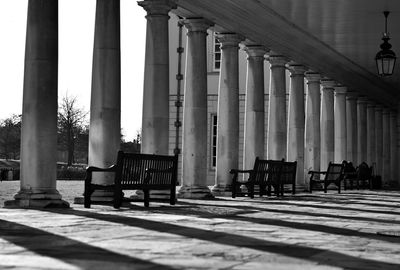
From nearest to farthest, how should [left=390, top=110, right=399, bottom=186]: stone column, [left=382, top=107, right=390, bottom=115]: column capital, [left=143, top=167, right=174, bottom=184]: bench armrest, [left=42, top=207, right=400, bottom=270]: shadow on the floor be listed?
1. [left=42, top=207, right=400, bottom=270]: shadow on the floor
2. [left=143, top=167, right=174, bottom=184]: bench armrest
3. [left=382, top=107, right=390, bottom=115]: column capital
4. [left=390, top=110, right=399, bottom=186]: stone column

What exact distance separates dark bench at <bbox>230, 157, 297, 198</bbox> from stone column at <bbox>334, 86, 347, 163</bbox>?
13.8m

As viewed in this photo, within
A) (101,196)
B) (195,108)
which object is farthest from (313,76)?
(101,196)

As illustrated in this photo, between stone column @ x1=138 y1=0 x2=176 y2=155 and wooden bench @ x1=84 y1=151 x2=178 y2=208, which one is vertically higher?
stone column @ x1=138 y1=0 x2=176 y2=155

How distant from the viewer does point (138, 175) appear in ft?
51.5

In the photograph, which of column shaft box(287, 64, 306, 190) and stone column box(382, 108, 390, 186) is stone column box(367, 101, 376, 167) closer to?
stone column box(382, 108, 390, 186)

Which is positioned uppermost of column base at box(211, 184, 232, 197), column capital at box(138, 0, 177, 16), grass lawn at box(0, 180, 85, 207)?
column capital at box(138, 0, 177, 16)

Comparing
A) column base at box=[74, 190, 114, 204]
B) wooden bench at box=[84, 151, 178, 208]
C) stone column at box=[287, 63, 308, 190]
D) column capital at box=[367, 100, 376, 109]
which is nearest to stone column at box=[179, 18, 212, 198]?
wooden bench at box=[84, 151, 178, 208]

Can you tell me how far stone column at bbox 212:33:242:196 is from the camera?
24.1 m

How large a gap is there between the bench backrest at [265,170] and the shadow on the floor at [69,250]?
509 inches

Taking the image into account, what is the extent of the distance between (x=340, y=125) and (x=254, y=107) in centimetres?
1271

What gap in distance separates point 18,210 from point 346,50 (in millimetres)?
19830

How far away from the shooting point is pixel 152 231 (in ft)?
31.8

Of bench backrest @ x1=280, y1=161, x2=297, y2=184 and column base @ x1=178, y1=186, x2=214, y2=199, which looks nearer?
column base @ x1=178, y1=186, x2=214, y2=199

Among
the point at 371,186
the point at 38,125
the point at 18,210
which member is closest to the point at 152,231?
the point at 18,210
